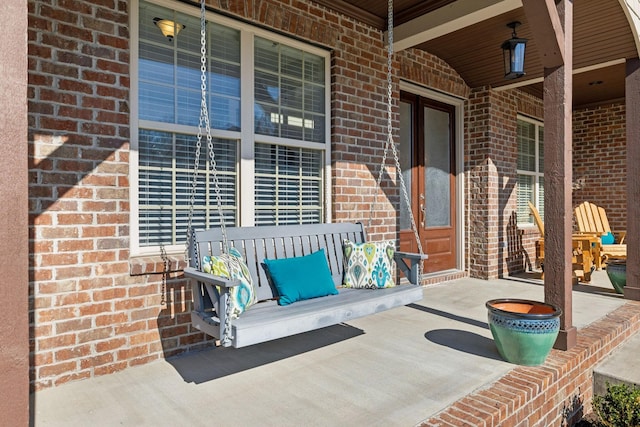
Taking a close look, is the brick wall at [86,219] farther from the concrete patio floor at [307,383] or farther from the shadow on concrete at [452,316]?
the shadow on concrete at [452,316]

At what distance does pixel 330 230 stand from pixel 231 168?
98 cm

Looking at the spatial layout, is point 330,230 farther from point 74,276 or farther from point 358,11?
point 358,11

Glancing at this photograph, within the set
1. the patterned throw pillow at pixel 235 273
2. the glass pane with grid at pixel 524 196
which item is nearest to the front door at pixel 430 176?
the glass pane with grid at pixel 524 196

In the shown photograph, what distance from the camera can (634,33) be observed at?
14.1 feet

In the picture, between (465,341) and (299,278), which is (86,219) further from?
(465,341)

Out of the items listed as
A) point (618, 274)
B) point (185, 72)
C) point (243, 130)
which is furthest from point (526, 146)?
point (185, 72)

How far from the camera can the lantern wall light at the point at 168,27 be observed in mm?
3051

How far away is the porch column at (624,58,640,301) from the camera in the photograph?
15.2 feet

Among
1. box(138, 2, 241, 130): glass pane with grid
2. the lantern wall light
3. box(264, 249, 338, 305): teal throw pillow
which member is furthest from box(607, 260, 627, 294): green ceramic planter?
the lantern wall light

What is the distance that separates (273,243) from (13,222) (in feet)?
7.03

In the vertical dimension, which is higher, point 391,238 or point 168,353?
point 391,238

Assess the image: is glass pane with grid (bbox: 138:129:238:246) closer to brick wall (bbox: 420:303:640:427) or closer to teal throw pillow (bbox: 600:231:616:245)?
brick wall (bbox: 420:303:640:427)

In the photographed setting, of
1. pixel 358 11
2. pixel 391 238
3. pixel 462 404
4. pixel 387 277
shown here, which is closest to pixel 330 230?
pixel 387 277

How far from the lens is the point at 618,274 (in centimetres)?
484
